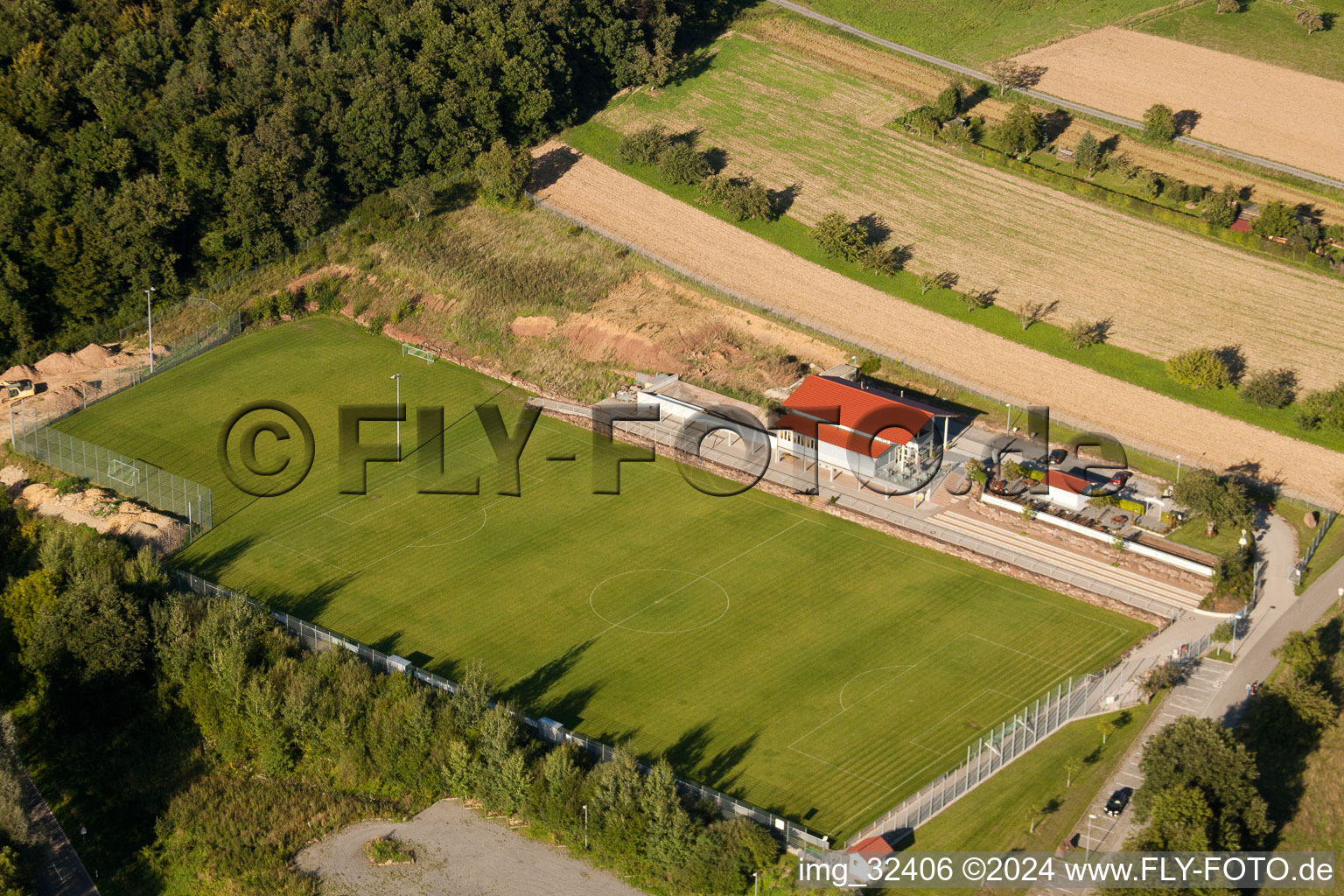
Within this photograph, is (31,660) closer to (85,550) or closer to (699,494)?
(85,550)

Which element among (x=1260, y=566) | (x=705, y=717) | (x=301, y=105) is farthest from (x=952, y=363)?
(x=301, y=105)

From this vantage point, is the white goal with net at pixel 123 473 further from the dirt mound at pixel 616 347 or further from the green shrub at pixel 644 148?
the green shrub at pixel 644 148

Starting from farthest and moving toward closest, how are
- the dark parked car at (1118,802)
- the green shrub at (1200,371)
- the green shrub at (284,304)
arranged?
the green shrub at (284,304), the green shrub at (1200,371), the dark parked car at (1118,802)

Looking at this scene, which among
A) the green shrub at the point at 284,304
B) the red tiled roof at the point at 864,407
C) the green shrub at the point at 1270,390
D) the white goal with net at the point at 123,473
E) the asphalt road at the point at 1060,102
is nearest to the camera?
the white goal with net at the point at 123,473

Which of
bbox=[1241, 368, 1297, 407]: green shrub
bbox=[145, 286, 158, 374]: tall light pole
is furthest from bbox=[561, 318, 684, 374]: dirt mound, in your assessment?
bbox=[1241, 368, 1297, 407]: green shrub

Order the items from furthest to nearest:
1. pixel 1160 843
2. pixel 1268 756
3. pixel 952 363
→ pixel 952 363
pixel 1268 756
pixel 1160 843

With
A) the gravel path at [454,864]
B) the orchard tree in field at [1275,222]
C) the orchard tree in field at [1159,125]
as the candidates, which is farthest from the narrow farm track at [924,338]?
the gravel path at [454,864]

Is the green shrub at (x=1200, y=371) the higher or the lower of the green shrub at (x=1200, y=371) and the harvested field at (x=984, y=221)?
the lower
